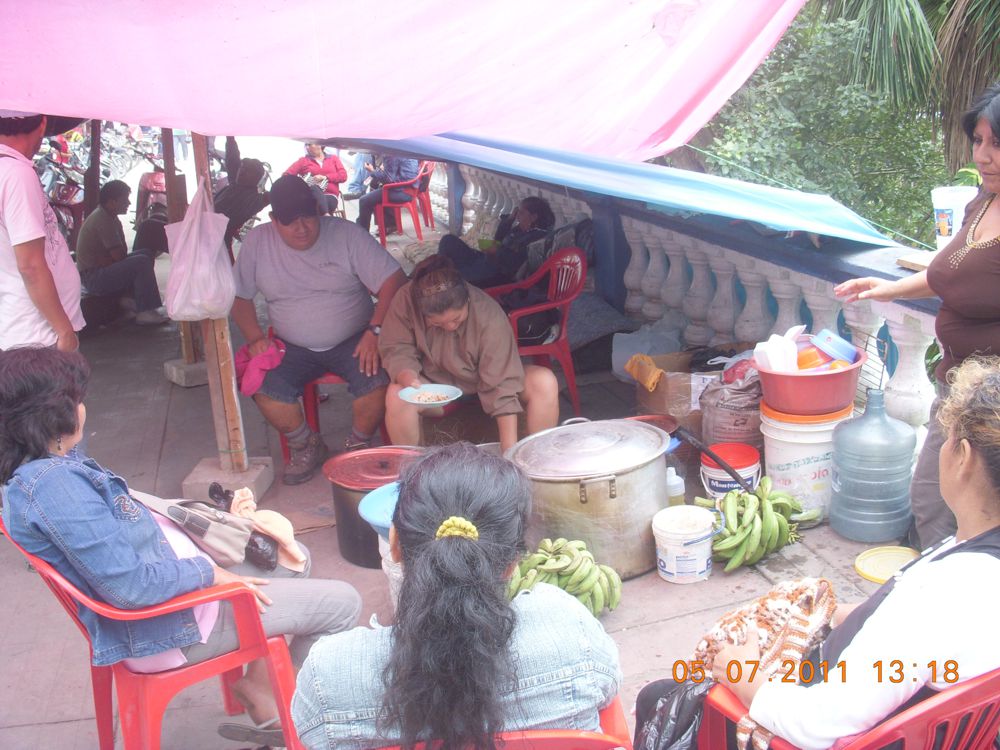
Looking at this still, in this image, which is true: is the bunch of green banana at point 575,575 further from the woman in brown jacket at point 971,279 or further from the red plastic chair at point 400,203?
the red plastic chair at point 400,203

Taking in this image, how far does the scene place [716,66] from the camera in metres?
3.64

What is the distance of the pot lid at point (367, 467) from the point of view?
336cm

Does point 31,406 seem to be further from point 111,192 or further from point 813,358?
point 111,192

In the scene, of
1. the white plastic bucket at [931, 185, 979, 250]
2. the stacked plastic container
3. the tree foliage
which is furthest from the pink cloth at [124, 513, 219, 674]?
the tree foliage

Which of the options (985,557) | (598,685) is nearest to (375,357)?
(598,685)

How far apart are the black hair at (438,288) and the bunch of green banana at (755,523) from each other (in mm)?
1258

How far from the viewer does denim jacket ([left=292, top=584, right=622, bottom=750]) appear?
1577 millimetres

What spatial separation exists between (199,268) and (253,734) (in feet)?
6.83

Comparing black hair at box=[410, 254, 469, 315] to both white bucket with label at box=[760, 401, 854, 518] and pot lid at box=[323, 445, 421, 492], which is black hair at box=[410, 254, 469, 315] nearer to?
pot lid at box=[323, 445, 421, 492]

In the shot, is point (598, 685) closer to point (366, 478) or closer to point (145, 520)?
point (145, 520)

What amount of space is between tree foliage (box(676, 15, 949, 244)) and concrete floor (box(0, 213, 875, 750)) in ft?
10.9

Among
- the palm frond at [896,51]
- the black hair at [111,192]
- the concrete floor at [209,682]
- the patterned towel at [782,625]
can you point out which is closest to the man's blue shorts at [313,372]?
the concrete floor at [209,682]

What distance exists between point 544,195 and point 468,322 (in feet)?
13.1

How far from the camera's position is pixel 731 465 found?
3.61 meters
